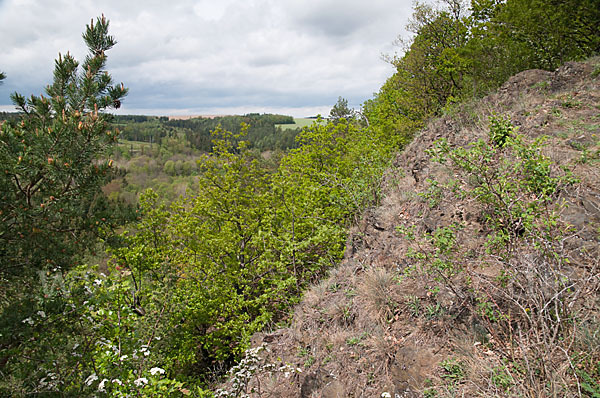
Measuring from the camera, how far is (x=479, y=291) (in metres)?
3.34

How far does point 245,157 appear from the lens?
1233 centimetres

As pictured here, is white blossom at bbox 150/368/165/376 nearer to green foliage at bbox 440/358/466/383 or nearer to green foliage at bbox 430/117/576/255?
green foliage at bbox 440/358/466/383

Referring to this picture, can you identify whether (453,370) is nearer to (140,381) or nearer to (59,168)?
(140,381)

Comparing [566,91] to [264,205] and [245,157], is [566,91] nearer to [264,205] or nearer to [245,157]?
[264,205]

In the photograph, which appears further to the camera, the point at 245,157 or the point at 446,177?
the point at 245,157

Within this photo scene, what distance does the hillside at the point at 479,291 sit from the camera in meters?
2.53

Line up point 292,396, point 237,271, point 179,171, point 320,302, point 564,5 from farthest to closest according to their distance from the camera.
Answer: point 179,171 < point 237,271 < point 564,5 < point 320,302 < point 292,396

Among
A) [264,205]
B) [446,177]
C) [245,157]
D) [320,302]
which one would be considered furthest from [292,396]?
[245,157]

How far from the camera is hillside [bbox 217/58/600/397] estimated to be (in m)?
2.53

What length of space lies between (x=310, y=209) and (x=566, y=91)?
7.02m

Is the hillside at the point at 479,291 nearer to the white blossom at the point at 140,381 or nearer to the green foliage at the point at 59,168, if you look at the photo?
the white blossom at the point at 140,381

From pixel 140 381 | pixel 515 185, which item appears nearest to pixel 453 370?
pixel 515 185

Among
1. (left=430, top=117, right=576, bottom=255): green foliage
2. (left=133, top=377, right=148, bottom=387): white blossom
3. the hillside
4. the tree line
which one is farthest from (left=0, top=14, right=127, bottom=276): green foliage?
(left=430, top=117, right=576, bottom=255): green foliage

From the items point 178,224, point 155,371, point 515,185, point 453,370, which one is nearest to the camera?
point 453,370
